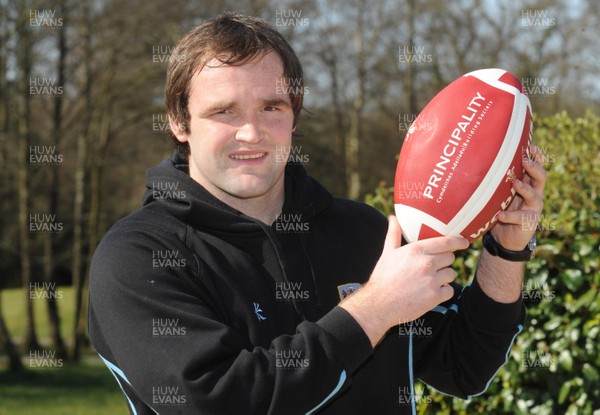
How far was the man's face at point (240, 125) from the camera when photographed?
2.08 metres

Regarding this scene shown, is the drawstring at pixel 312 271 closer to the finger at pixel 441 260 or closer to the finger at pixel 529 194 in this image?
the finger at pixel 441 260

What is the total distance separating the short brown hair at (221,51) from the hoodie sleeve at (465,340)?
0.82 meters

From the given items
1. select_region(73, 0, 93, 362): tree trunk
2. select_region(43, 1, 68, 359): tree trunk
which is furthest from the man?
select_region(73, 0, 93, 362): tree trunk

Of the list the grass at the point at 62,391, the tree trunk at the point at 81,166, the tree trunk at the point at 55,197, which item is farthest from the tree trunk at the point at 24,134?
the grass at the point at 62,391

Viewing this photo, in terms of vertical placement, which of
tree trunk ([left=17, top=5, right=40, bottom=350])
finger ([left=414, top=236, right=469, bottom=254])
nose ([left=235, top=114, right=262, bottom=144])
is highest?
nose ([left=235, top=114, right=262, bottom=144])

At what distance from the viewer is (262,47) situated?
85.8 inches

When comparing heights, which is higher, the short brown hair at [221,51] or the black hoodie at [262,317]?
the short brown hair at [221,51]

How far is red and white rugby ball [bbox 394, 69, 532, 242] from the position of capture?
7.26ft

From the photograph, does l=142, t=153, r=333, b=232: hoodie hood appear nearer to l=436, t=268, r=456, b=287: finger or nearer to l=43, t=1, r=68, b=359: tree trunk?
l=436, t=268, r=456, b=287: finger

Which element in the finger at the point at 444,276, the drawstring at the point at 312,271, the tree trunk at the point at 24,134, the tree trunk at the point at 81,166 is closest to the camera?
the finger at the point at 444,276

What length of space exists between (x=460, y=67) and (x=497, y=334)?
16383mm

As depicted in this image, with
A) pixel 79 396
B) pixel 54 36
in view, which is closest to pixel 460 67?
pixel 54 36

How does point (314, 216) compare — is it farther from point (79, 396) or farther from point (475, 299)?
point (79, 396)

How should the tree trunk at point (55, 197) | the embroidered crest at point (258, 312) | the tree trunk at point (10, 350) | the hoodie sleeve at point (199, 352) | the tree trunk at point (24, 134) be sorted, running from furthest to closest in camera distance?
the tree trunk at point (55, 197), the tree trunk at point (24, 134), the tree trunk at point (10, 350), the embroidered crest at point (258, 312), the hoodie sleeve at point (199, 352)
